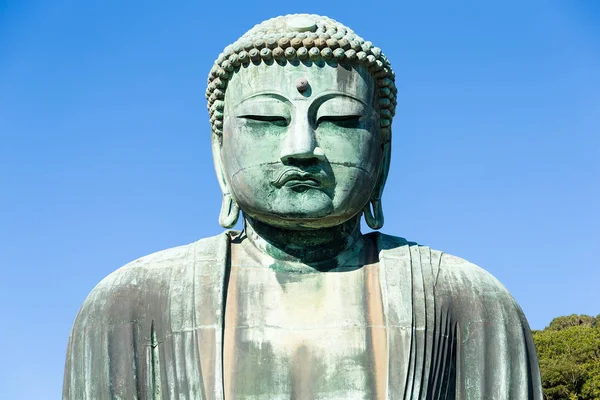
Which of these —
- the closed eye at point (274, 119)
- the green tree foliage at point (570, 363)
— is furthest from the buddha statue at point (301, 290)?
the green tree foliage at point (570, 363)

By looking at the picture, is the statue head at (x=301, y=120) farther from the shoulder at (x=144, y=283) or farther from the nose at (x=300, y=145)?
the shoulder at (x=144, y=283)

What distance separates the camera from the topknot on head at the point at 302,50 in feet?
35.9

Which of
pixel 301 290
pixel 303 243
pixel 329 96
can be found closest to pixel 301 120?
pixel 329 96

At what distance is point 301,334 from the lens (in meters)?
10.6

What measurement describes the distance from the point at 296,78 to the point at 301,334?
2.27m

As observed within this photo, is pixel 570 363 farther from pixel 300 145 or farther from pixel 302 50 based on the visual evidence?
pixel 300 145

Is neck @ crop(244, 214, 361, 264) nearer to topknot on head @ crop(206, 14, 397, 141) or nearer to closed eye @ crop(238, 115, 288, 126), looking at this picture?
closed eye @ crop(238, 115, 288, 126)

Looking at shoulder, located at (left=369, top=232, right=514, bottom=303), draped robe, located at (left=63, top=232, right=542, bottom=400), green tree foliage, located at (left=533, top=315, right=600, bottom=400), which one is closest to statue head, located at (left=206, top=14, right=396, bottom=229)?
shoulder, located at (left=369, top=232, right=514, bottom=303)

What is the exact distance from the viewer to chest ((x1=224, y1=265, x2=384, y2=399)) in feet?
34.1

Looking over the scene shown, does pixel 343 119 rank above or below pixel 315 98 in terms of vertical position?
below

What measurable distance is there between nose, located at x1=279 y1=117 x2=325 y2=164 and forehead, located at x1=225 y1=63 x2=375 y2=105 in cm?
27

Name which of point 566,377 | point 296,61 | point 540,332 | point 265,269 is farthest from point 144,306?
point 540,332

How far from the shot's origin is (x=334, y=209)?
425 inches

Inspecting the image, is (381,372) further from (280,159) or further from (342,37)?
(342,37)
